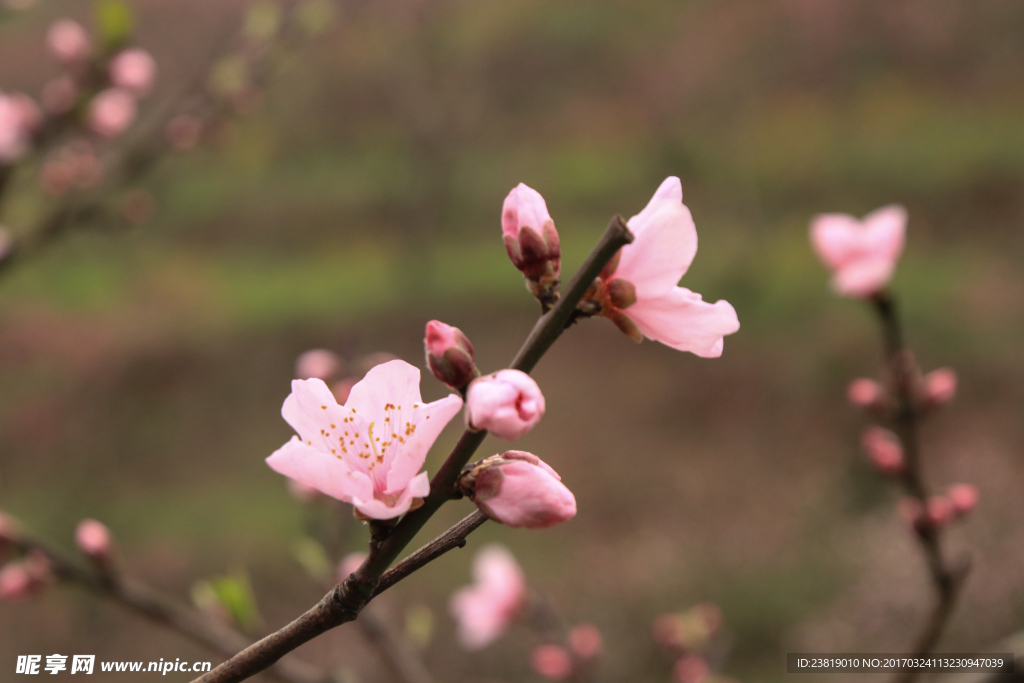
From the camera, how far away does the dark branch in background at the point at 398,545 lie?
22cm

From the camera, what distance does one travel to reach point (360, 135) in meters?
2.47

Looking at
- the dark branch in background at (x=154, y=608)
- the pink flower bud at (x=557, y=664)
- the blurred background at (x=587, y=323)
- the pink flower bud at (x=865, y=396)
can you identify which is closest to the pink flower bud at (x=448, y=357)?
the dark branch in background at (x=154, y=608)

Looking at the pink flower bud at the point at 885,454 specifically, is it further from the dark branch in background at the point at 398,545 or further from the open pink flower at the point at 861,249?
the dark branch in background at the point at 398,545

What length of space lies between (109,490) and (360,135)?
136 cm

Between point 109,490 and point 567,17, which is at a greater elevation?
point 567,17

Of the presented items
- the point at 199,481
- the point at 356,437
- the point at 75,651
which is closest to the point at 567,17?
the point at 199,481

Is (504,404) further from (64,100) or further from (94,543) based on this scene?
(64,100)

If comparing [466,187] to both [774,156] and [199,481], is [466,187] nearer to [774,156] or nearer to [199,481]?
[774,156]

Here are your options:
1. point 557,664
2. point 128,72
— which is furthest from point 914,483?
point 128,72

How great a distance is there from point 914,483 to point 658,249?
16.9 inches

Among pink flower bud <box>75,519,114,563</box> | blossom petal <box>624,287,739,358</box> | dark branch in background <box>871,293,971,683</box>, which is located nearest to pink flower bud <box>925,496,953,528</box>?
dark branch in background <box>871,293,971,683</box>

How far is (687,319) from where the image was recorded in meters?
0.27

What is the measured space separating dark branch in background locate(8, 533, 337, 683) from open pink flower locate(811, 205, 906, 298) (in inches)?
19.9

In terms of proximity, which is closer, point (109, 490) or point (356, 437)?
point (356, 437)
